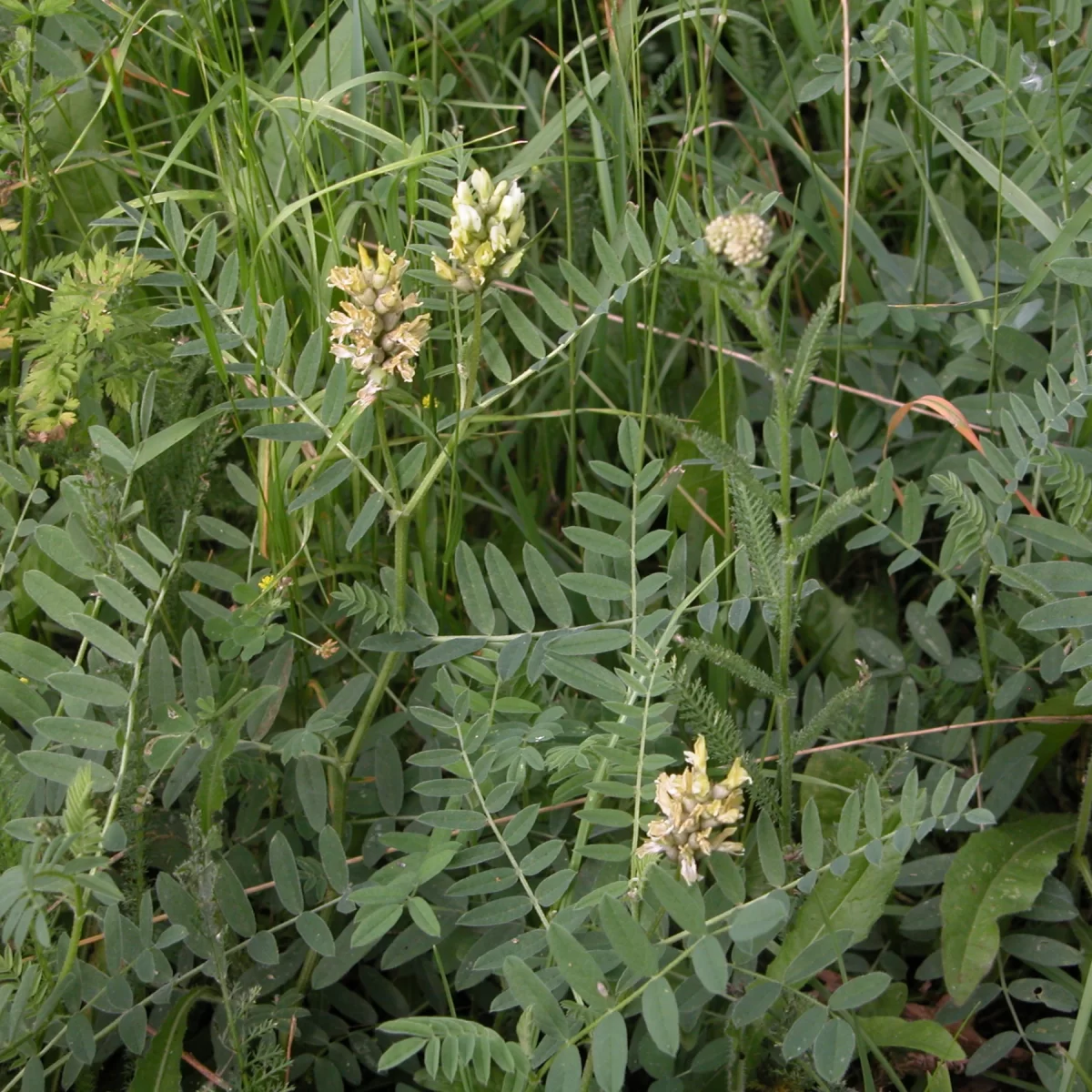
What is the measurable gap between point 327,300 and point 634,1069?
0.97 meters

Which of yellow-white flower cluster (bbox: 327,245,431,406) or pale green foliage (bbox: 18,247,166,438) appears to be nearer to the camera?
yellow-white flower cluster (bbox: 327,245,431,406)

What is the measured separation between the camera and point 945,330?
76.9 inches

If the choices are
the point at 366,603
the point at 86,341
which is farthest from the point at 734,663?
the point at 86,341

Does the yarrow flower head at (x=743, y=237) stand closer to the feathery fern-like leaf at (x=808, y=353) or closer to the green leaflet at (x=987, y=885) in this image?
the feathery fern-like leaf at (x=808, y=353)

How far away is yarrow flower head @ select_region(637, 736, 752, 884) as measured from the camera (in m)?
1.13

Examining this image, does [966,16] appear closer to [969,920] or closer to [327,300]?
[327,300]

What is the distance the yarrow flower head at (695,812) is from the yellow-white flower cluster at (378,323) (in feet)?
1.61

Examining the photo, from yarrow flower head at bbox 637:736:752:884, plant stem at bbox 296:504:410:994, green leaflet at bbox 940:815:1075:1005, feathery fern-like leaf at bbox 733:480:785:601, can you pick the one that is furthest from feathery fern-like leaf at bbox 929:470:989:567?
plant stem at bbox 296:504:410:994

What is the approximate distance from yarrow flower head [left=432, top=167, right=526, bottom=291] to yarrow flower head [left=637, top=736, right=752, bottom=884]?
520mm

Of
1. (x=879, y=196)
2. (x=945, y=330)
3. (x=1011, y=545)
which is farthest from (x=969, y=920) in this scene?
(x=879, y=196)

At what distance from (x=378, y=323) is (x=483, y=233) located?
5.5 inches

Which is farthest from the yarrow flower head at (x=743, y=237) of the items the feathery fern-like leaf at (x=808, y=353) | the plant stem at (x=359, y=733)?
the plant stem at (x=359, y=733)

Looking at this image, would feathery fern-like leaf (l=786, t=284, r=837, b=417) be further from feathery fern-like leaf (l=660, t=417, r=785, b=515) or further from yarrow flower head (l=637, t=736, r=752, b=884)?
yarrow flower head (l=637, t=736, r=752, b=884)

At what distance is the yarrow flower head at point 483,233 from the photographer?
1.29 metres
